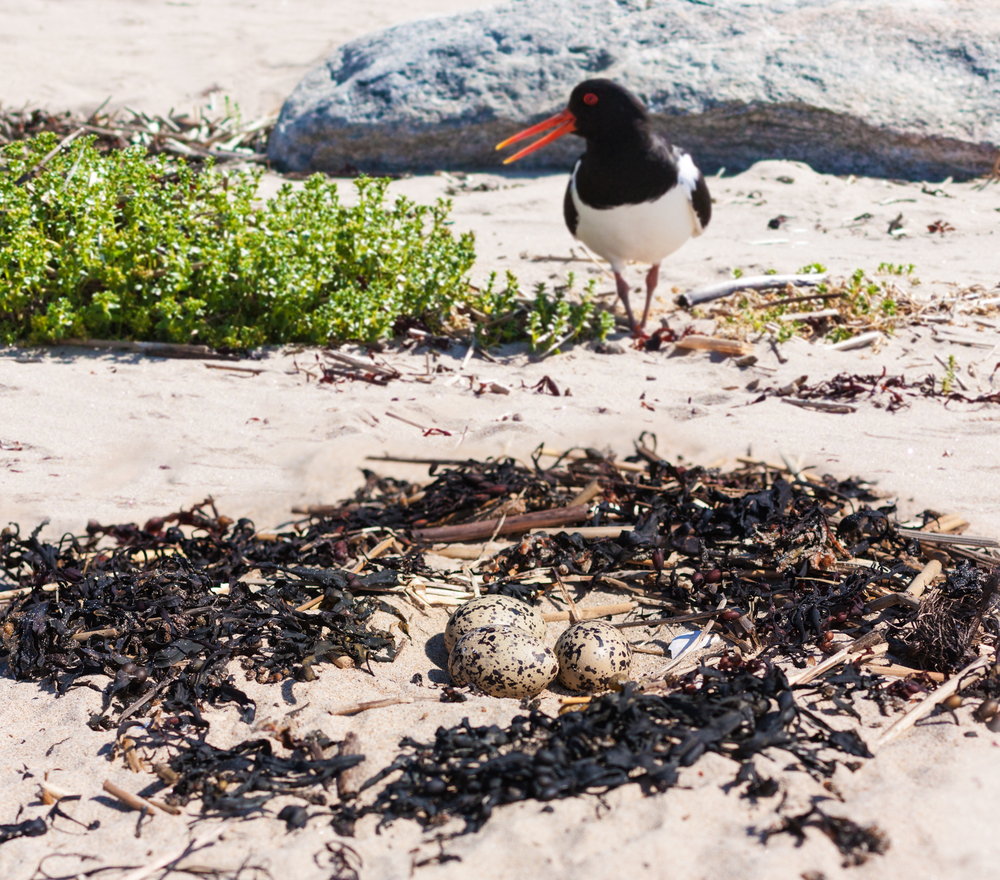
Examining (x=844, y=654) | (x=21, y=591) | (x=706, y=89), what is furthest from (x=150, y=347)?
(x=706, y=89)

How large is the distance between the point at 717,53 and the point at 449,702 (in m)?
9.41

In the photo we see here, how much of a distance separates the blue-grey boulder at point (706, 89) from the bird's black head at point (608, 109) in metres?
3.86

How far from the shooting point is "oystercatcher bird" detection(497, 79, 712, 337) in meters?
6.21

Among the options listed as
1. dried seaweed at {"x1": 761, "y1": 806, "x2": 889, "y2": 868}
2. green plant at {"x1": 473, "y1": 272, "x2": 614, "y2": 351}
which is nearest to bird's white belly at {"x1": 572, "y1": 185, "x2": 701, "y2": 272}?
green plant at {"x1": 473, "y1": 272, "x2": 614, "y2": 351}

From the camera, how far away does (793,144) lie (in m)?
10.0

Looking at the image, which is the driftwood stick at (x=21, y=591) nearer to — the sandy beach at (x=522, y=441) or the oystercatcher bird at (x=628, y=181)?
the sandy beach at (x=522, y=441)

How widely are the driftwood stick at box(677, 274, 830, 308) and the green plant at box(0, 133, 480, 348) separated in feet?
6.15

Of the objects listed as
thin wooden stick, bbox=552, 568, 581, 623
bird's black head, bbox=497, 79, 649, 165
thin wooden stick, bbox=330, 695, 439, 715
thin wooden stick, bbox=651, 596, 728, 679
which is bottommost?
thin wooden stick, bbox=552, 568, 581, 623

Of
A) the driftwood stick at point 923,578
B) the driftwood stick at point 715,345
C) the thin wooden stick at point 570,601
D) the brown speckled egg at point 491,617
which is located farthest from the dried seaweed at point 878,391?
the brown speckled egg at point 491,617

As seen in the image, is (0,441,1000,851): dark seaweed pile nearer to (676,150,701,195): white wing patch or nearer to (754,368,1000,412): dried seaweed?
(754,368,1000,412): dried seaweed

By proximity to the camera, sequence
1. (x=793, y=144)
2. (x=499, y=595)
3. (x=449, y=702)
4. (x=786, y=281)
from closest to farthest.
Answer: (x=449, y=702), (x=499, y=595), (x=786, y=281), (x=793, y=144)

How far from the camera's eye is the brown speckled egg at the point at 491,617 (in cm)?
306

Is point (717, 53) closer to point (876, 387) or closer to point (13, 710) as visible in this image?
point (876, 387)

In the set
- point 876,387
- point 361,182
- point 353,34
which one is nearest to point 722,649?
point 876,387
